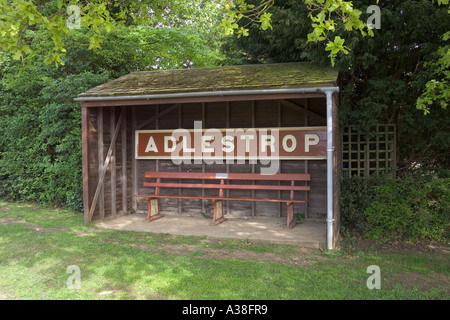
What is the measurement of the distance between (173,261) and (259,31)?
5526mm

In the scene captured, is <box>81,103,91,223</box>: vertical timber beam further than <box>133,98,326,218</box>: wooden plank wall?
No

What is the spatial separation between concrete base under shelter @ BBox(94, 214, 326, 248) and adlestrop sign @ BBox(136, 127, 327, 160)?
4.68 ft

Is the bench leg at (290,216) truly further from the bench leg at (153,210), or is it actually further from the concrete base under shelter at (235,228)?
the bench leg at (153,210)

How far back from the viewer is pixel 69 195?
932 cm

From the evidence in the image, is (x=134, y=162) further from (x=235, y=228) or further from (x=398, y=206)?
(x=398, y=206)

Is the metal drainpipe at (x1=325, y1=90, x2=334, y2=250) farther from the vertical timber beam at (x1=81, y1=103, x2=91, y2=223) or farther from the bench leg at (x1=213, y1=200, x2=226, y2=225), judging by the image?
Answer: the vertical timber beam at (x1=81, y1=103, x2=91, y2=223)

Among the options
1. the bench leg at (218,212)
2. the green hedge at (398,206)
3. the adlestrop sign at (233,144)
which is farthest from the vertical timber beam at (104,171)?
the green hedge at (398,206)

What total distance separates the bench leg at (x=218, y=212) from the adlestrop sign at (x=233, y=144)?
3.54ft

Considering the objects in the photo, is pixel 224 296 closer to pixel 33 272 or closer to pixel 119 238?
A: pixel 33 272

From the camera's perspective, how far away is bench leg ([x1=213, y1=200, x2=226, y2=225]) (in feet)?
25.5

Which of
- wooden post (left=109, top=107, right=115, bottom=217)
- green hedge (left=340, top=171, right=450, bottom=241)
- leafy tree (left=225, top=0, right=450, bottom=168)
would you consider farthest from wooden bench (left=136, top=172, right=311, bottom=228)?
leafy tree (left=225, top=0, right=450, bottom=168)

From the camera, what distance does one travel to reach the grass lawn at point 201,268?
424cm

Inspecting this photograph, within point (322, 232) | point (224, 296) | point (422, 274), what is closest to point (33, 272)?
point (224, 296)

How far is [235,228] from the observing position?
7375 mm
